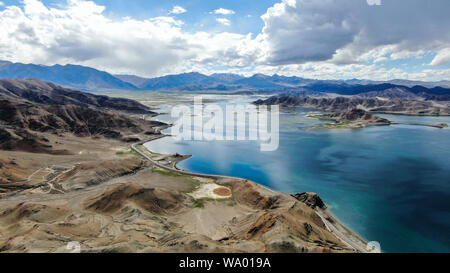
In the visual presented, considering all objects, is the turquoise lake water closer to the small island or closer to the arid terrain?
the arid terrain

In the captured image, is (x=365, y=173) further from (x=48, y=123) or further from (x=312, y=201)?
(x=48, y=123)

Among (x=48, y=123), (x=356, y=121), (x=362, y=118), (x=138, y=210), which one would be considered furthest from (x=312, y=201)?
(x=362, y=118)

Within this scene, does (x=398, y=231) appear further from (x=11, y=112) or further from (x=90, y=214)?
(x=11, y=112)

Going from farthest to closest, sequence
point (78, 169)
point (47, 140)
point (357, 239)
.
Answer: point (47, 140)
point (78, 169)
point (357, 239)

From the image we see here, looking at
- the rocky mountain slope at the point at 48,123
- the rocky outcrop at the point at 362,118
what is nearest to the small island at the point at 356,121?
the rocky outcrop at the point at 362,118

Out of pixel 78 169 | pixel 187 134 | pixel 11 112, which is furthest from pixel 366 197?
pixel 11 112
